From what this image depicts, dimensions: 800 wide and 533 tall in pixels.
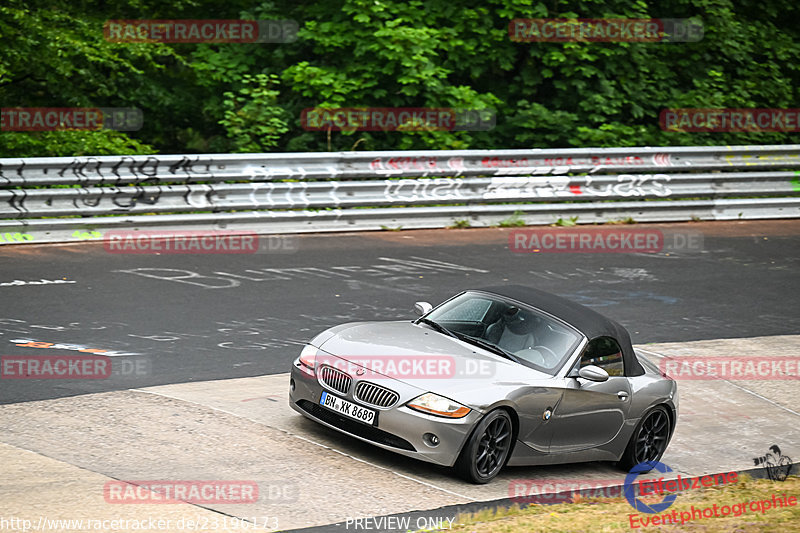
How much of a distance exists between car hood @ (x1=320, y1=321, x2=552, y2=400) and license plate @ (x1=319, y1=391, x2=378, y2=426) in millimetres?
301

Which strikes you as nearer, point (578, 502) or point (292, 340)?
point (578, 502)

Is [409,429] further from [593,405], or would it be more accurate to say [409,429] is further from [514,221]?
[514,221]

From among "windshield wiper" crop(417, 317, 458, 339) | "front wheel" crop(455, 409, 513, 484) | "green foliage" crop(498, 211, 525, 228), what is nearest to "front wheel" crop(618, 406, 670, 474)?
"front wheel" crop(455, 409, 513, 484)

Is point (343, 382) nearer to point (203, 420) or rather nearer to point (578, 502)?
point (203, 420)

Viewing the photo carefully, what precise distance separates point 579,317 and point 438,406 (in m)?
1.79

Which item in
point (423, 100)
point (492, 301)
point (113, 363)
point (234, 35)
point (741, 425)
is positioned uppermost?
point (234, 35)

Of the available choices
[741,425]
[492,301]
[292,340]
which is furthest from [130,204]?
[741,425]

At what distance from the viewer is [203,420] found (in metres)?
8.02

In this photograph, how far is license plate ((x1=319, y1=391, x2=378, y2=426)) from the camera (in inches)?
296

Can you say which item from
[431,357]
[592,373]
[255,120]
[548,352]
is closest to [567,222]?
[255,120]

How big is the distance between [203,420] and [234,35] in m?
13.6

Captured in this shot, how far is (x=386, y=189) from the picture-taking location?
1731 cm

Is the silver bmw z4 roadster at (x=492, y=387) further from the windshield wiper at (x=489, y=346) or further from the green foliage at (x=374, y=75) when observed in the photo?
the green foliage at (x=374, y=75)

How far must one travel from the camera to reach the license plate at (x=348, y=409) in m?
7.52
